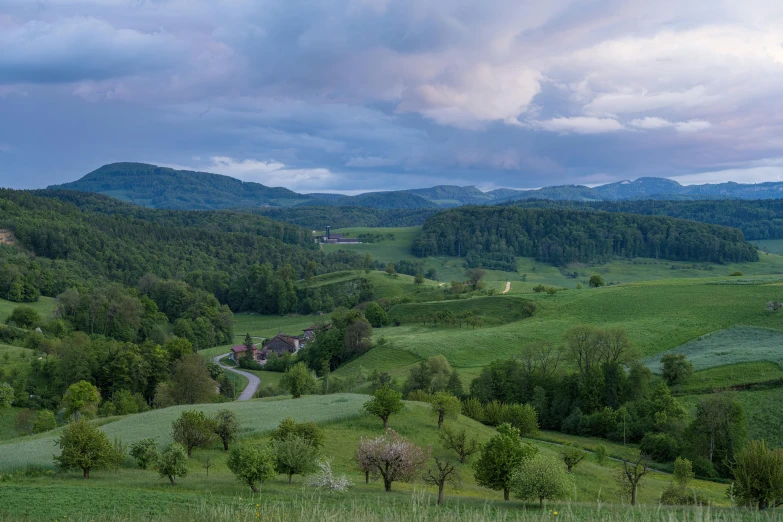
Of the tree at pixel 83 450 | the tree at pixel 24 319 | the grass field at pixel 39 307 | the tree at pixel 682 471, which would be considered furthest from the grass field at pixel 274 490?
the grass field at pixel 39 307

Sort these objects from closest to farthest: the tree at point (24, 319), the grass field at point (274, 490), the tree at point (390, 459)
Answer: the grass field at point (274, 490) → the tree at point (390, 459) → the tree at point (24, 319)

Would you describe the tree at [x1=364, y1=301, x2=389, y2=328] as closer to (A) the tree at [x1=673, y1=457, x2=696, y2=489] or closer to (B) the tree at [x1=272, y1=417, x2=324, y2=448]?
(B) the tree at [x1=272, y1=417, x2=324, y2=448]

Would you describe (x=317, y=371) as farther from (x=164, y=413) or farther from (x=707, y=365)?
(x=707, y=365)

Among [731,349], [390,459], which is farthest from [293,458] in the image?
[731,349]

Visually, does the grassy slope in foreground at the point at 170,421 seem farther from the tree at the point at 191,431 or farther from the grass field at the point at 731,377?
the grass field at the point at 731,377

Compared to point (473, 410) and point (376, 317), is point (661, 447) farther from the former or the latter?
point (376, 317)

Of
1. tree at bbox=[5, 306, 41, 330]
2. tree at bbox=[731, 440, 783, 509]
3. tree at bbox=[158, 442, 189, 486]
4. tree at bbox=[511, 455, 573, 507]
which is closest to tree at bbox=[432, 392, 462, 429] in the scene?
tree at bbox=[511, 455, 573, 507]

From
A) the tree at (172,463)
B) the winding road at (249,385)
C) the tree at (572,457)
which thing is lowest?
the winding road at (249,385)
